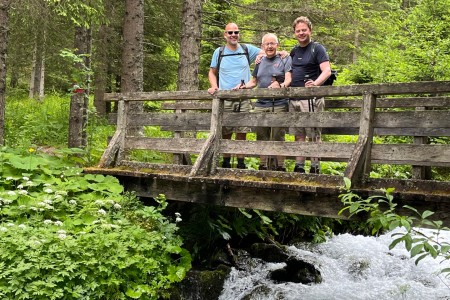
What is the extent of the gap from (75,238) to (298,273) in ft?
13.1

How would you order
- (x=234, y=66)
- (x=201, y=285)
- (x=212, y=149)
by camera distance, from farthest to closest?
1. (x=234, y=66)
2. (x=201, y=285)
3. (x=212, y=149)

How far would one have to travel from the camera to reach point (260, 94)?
7.07m

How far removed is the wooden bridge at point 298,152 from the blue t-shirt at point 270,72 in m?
0.52

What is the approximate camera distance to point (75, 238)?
21.7 ft

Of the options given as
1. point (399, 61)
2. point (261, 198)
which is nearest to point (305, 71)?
point (261, 198)

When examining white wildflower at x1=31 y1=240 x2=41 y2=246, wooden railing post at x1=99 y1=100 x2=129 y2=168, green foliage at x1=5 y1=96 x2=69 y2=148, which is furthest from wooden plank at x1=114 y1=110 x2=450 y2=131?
green foliage at x1=5 y1=96 x2=69 y2=148

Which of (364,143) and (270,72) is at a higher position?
(270,72)

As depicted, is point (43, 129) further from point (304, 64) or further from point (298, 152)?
point (298, 152)

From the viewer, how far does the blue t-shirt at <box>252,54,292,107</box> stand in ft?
24.9

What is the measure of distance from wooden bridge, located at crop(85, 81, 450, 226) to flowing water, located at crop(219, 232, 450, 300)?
70.4 inches

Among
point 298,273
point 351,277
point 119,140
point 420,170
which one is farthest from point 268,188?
point 351,277

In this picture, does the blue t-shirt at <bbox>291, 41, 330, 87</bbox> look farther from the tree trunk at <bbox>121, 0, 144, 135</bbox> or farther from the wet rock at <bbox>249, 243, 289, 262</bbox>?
the tree trunk at <bbox>121, 0, 144, 135</bbox>

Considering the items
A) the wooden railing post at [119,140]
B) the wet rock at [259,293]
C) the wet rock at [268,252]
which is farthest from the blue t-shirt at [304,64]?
the wet rock at [268,252]

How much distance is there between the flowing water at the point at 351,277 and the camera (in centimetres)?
815
